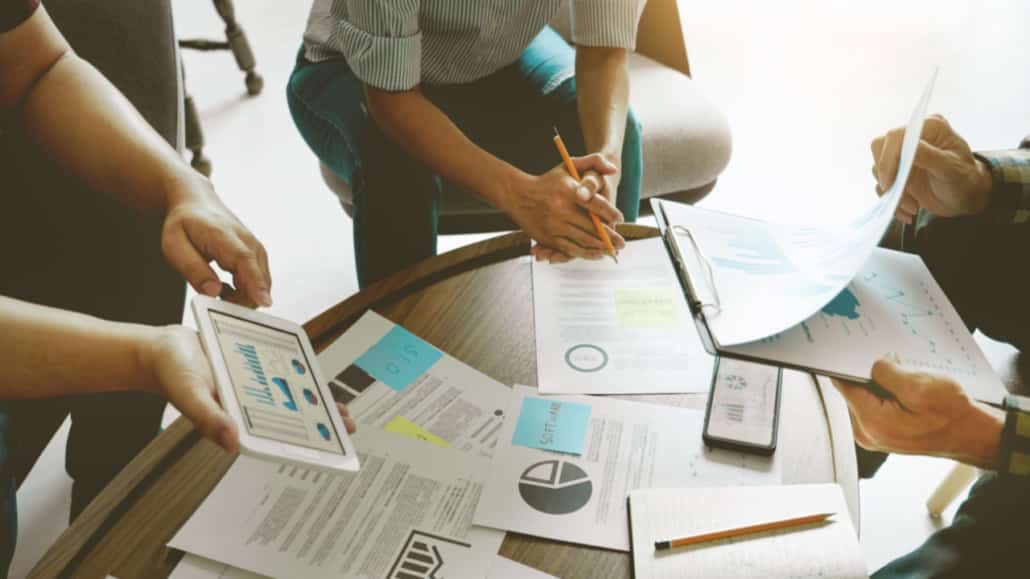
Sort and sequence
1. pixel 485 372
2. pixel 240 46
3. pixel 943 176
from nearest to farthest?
1. pixel 485 372
2. pixel 943 176
3. pixel 240 46

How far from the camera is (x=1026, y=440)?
2.24 feet

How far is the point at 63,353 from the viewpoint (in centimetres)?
67

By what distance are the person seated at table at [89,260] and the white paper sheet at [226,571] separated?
151mm

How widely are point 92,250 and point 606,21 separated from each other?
0.83 meters

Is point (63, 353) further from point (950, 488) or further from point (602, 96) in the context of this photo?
point (950, 488)

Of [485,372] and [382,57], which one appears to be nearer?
[485,372]

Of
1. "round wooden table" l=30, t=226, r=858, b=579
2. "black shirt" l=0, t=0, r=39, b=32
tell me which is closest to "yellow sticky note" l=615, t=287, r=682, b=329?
"round wooden table" l=30, t=226, r=858, b=579

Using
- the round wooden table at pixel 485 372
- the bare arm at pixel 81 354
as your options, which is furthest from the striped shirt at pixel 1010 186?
the bare arm at pixel 81 354

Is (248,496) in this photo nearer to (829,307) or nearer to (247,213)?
(829,307)

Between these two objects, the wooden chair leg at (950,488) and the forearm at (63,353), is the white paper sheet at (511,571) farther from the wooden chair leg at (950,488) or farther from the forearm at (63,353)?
the wooden chair leg at (950,488)

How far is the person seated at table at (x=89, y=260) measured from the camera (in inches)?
26.6

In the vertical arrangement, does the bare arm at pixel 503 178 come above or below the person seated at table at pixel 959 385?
above

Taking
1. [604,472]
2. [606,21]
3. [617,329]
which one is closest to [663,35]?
[606,21]

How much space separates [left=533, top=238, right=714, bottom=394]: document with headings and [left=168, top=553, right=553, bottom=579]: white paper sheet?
21cm
